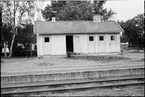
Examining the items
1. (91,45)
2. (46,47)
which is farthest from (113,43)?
(46,47)

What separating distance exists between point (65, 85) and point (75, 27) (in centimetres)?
1345

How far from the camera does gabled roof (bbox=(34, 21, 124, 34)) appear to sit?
59.6 ft

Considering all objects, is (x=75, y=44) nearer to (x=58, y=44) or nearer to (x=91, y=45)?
(x=91, y=45)

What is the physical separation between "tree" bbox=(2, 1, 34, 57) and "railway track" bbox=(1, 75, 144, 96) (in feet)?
56.8

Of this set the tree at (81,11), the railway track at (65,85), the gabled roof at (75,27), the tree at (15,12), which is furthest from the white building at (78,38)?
the tree at (81,11)

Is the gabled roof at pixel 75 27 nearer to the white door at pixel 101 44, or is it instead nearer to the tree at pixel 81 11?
the white door at pixel 101 44

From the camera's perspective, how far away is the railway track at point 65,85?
616 cm

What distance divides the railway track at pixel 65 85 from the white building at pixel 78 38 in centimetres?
1064

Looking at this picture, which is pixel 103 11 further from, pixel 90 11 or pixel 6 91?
pixel 6 91

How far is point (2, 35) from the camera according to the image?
22.2m

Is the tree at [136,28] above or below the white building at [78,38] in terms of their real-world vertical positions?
above

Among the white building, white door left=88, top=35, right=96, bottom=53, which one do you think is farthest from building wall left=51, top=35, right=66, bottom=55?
white door left=88, top=35, right=96, bottom=53

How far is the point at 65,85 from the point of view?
22.4 ft

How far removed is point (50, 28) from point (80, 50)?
190 inches
